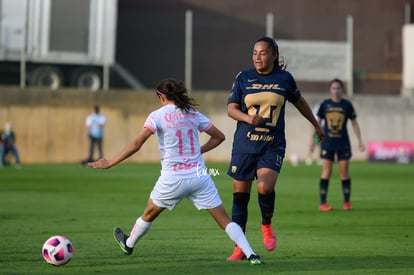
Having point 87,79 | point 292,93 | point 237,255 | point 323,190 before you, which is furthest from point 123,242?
point 87,79

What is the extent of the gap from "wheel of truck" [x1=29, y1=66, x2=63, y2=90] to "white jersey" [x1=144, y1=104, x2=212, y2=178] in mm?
25178

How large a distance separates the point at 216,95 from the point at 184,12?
128 inches

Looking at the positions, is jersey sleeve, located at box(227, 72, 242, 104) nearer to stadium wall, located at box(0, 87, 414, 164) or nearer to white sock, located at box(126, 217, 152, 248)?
white sock, located at box(126, 217, 152, 248)

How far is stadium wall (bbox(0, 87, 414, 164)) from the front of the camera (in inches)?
1367

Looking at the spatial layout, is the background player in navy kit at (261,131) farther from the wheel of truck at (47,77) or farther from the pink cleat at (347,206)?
the wheel of truck at (47,77)

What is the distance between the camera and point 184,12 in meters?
36.5

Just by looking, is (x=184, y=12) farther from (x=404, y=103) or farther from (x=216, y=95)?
(x=404, y=103)

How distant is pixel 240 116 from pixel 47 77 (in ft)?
83.5

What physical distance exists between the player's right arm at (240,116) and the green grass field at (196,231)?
1335 mm

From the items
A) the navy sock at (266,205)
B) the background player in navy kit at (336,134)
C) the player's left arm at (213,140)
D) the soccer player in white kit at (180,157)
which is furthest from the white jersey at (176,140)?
the background player in navy kit at (336,134)

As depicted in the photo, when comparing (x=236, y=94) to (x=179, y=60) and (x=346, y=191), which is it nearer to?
(x=346, y=191)

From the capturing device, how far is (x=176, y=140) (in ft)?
29.9

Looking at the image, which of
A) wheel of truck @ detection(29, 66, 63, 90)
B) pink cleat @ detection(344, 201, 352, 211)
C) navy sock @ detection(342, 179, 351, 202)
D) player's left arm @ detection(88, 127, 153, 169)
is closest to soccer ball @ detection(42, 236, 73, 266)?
player's left arm @ detection(88, 127, 153, 169)

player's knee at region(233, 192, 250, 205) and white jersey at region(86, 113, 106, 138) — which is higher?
white jersey at region(86, 113, 106, 138)
